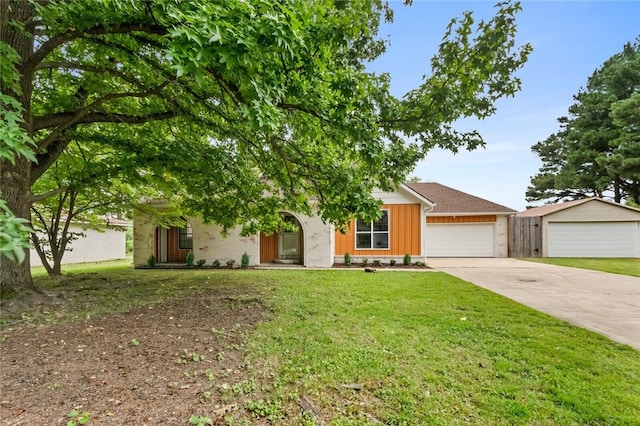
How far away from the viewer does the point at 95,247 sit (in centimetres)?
1733

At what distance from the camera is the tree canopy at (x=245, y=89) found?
113 inches

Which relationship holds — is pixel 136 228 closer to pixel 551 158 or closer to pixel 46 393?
pixel 46 393

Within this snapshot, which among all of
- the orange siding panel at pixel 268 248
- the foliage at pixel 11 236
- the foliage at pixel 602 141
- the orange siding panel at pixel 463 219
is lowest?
the orange siding panel at pixel 268 248

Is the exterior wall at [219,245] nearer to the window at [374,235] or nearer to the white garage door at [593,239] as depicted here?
the window at [374,235]

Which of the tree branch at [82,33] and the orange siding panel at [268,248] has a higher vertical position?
the tree branch at [82,33]

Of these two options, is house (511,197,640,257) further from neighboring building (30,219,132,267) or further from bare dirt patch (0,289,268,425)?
neighboring building (30,219,132,267)

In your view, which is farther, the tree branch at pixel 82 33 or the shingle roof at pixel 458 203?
the shingle roof at pixel 458 203

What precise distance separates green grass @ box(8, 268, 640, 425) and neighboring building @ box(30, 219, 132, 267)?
1212 cm

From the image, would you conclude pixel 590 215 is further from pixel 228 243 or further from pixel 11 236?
pixel 11 236

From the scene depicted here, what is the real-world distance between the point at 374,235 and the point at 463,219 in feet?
23.0

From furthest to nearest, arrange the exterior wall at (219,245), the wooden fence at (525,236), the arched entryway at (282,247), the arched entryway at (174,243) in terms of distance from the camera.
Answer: the wooden fence at (525,236)
the arched entryway at (174,243)
the arched entryway at (282,247)
the exterior wall at (219,245)

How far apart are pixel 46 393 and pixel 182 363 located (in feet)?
3.67

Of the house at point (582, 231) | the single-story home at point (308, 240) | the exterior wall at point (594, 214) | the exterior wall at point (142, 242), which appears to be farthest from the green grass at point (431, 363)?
the exterior wall at point (594, 214)

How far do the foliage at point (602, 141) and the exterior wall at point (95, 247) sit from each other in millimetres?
30031
